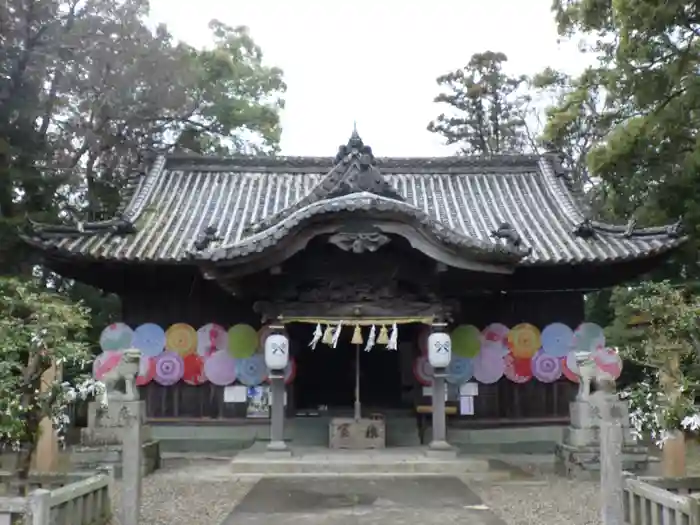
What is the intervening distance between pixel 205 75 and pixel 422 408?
2077 cm

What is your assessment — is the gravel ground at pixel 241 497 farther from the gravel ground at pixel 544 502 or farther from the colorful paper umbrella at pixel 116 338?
the colorful paper umbrella at pixel 116 338

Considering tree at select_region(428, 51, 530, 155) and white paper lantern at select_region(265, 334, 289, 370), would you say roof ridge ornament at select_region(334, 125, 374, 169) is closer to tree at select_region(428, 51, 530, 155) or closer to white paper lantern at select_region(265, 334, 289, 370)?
white paper lantern at select_region(265, 334, 289, 370)

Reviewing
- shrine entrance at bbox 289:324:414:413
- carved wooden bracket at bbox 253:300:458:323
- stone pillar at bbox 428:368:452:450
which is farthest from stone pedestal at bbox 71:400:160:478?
stone pillar at bbox 428:368:452:450

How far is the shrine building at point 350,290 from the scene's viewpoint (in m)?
14.3

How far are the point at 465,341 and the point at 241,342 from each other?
4881 mm

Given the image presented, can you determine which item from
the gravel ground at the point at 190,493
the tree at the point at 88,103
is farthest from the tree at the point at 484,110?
the gravel ground at the point at 190,493

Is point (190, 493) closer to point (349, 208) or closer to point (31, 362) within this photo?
point (31, 362)

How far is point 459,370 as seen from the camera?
1648 centimetres

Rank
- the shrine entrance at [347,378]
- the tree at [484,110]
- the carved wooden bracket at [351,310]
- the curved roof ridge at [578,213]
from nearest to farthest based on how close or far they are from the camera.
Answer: the carved wooden bracket at [351,310] < the curved roof ridge at [578,213] < the shrine entrance at [347,378] < the tree at [484,110]

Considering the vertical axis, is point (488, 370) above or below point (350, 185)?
below

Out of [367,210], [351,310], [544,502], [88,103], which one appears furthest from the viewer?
[88,103]

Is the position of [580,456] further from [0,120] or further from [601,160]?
[0,120]

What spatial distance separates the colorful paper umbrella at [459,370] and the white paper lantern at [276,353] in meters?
4.00

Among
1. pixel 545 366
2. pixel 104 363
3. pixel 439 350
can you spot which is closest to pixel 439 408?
pixel 439 350
